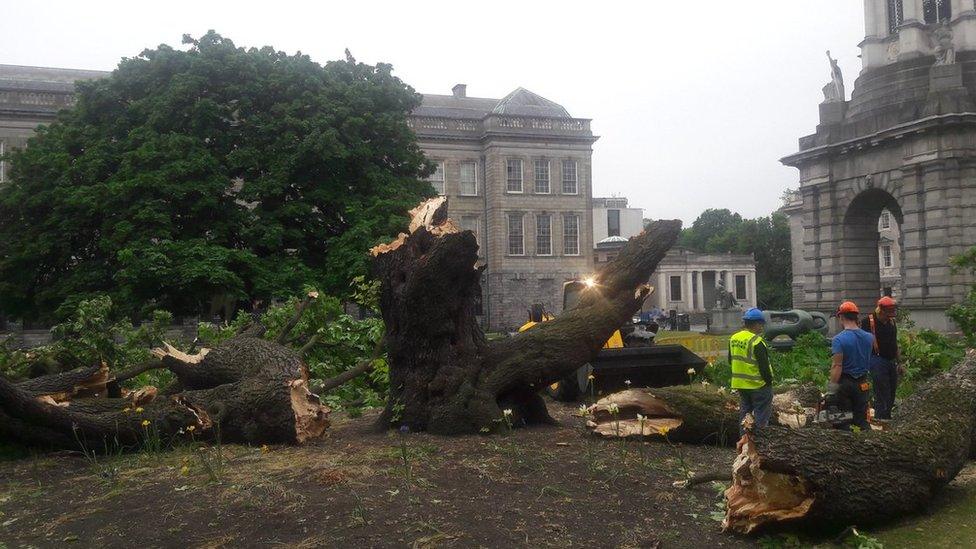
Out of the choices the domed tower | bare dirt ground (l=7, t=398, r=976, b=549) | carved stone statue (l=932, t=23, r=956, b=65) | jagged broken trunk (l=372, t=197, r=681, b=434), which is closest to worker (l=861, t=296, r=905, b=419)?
bare dirt ground (l=7, t=398, r=976, b=549)

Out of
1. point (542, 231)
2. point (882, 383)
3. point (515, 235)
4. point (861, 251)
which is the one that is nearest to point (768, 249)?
point (542, 231)

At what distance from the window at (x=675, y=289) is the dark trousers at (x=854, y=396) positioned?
68891 mm

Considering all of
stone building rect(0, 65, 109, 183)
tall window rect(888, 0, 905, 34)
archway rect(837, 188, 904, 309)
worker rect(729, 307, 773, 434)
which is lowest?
worker rect(729, 307, 773, 434)

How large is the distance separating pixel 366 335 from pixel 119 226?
49.7ft

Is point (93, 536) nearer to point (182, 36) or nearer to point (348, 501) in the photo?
point (348, 501)

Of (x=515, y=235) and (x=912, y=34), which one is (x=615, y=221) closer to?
(x=515, y=235)

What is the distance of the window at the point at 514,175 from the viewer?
5062 centimetres

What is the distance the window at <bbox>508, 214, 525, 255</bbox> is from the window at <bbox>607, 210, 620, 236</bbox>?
39181 millimetres

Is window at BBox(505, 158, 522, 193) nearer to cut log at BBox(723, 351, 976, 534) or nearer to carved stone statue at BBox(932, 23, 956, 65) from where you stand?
carved stone statue at BBox(932, 23, 956, 65)

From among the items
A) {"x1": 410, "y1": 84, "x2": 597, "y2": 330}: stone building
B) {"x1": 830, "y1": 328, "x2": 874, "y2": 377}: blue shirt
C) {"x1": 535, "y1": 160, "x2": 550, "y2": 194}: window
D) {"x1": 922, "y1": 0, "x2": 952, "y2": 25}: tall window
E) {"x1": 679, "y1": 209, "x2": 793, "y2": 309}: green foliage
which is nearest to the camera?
{"x1": 830, "y1": 328, "x2": 874, "y2": 377}: blue shirt

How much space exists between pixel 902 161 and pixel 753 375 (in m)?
18.8

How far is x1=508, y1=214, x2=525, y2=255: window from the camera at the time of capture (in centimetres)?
5100

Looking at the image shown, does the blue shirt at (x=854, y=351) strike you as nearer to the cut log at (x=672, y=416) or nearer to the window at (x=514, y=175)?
the cut log at (x=672, y=416)

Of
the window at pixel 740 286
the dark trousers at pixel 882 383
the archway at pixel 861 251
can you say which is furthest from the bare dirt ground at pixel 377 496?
the window at pixel 740 286
